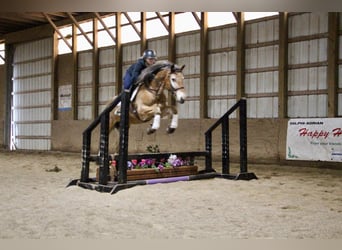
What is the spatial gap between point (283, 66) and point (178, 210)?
5060 mm

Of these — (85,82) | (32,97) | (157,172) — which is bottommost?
(157,172)

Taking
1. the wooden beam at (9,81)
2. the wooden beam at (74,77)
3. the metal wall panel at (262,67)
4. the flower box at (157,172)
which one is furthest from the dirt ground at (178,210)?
the wooden beam at (9,81)

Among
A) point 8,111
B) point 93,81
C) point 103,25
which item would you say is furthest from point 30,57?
point 103,25

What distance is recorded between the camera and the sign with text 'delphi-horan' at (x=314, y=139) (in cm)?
722

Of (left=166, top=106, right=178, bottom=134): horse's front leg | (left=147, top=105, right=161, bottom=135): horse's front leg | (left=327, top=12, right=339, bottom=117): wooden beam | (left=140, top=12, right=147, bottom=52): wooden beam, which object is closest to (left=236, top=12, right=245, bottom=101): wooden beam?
(left=327, top=12, right=339, bottom=117): wooden beam

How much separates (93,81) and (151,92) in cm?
474

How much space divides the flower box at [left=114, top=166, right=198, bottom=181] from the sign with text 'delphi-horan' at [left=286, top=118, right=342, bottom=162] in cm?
256

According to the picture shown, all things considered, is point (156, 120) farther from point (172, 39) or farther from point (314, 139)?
point (172, 39)

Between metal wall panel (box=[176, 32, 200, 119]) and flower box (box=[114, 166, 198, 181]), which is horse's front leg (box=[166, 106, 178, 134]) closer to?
flower box (box=[114, 166, 198, 181])

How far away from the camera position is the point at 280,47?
8250 mm

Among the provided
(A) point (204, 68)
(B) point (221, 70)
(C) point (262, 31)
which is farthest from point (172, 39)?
(C) point (262, 31)

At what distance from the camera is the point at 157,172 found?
5.57 meters

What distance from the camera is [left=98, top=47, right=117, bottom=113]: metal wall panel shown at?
9278 millimetres

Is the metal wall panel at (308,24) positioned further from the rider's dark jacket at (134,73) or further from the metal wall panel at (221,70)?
the rider's dark jacket at (134,73)
